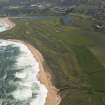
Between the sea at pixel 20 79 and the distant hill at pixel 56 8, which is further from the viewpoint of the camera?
the distant hill at pixel 56 8

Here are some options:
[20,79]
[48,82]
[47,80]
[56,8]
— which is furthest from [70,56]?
[56,8]

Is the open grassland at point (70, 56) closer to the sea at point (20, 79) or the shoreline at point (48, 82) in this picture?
the shoreline at point (48, 82)

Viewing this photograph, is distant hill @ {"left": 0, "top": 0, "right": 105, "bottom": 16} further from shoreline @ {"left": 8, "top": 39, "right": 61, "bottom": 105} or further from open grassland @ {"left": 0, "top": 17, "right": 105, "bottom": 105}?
shoreline @ {"left": 8, "top": 39, "right": 61, "bottom": 105}

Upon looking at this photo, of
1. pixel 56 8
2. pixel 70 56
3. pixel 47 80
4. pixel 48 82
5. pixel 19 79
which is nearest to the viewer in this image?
pixel 48 82

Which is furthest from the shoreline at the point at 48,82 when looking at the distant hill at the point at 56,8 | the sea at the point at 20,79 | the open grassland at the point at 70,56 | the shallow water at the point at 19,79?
Result: the distant hill at the point at 56,8

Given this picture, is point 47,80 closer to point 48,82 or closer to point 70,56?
point 48,82
